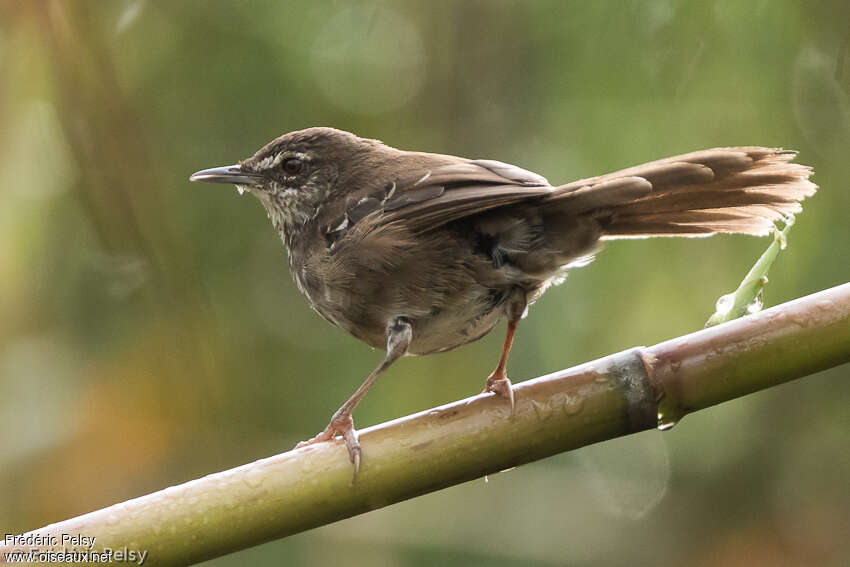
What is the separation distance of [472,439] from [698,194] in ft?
3.87

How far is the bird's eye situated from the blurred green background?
0.49 meters

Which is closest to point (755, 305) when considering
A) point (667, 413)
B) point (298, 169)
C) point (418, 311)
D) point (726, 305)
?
point (726, 305)

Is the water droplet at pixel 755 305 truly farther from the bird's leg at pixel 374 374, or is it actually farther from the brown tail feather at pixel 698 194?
the bird's leg at pixel 374 374

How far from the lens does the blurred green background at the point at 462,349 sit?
4195 millimetres

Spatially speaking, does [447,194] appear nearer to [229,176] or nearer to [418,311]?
[418,311]

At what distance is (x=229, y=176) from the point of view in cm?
409

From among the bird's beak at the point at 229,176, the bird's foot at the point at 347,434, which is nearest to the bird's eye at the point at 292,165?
the bird's beak at the point at 229,176

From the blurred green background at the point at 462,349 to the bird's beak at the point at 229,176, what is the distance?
0.27 metres

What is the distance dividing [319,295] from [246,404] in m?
1.14

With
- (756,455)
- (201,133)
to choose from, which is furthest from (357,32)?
(756,455)

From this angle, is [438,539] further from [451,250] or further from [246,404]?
[451,250]

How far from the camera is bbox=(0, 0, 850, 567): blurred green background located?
165 inches

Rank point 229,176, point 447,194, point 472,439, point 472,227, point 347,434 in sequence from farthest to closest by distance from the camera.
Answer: point 229,176, point 472,227, point 447,194, point 347,434, point 472,439

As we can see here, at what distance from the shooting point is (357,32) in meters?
4.76
